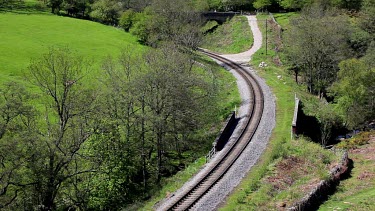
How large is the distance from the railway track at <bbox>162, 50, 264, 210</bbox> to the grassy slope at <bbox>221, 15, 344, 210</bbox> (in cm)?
233

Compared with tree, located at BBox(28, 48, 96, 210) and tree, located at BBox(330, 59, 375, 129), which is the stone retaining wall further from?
tree, located at BBox(330, 59, 375, 129)

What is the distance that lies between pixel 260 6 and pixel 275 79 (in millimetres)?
54690

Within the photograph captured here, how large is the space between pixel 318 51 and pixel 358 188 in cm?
4002

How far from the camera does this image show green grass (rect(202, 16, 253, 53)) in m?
103

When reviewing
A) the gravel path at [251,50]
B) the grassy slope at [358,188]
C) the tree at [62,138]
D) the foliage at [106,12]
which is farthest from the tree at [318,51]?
the foliage at [106,12]

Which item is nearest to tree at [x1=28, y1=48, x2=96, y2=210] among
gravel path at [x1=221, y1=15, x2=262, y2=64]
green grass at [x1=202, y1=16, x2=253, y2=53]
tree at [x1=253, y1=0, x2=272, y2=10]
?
gravel path at [x1=221, y1=15, x2=262, y2=64]

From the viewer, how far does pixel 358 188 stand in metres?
33.4

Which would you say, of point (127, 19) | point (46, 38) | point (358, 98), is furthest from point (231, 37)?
point (358, 98)

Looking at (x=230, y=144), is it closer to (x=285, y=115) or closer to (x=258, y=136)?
(x=258, y=136)

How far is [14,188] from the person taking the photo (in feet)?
102

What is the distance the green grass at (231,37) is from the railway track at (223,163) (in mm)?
36291

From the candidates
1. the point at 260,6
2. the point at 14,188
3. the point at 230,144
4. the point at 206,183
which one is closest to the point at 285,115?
the point at 230,144

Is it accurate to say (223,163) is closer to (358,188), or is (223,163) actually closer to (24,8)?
(358,188)

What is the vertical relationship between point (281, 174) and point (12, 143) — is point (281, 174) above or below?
below
